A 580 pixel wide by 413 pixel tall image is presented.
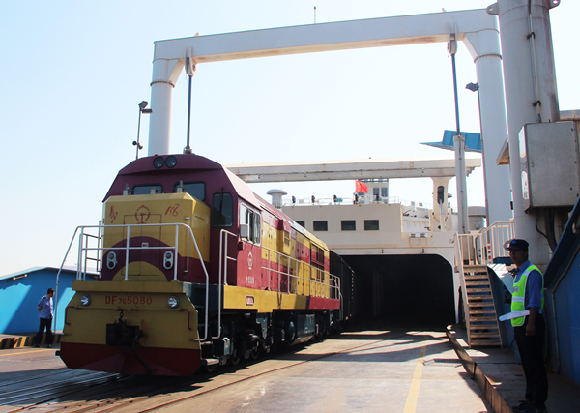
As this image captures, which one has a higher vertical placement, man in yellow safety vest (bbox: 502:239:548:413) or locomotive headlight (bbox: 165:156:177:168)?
locomotive headlight (bbox: 165:156:177:168)

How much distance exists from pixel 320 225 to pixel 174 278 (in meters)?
18.0

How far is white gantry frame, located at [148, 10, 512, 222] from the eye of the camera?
1562 cm

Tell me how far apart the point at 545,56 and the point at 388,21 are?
9.76 m

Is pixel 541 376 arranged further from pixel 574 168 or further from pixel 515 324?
pixel 574 168

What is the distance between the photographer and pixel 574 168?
6.60 meters

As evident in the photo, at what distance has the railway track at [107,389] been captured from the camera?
5309 millimetres

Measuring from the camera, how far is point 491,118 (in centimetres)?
1582

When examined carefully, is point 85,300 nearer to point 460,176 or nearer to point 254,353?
point 254,353

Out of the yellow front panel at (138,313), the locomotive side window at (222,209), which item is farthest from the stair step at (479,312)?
the yellow front panel at (138,313)

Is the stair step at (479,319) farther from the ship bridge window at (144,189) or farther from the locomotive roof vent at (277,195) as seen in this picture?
the locomotive roof vent at (277,195)

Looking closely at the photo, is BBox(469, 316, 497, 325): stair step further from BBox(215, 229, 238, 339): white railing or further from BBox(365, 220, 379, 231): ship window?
BBox(365, 220, 379, 231): ship window

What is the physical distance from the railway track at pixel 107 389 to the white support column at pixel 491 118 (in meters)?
9.94

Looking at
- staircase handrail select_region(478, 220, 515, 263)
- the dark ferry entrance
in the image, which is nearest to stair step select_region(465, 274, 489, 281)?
staircase handrail select_region(478, 220, 515, 263)

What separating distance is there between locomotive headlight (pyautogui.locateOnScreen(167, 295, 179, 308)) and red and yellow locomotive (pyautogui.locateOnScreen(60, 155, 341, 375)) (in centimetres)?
1
